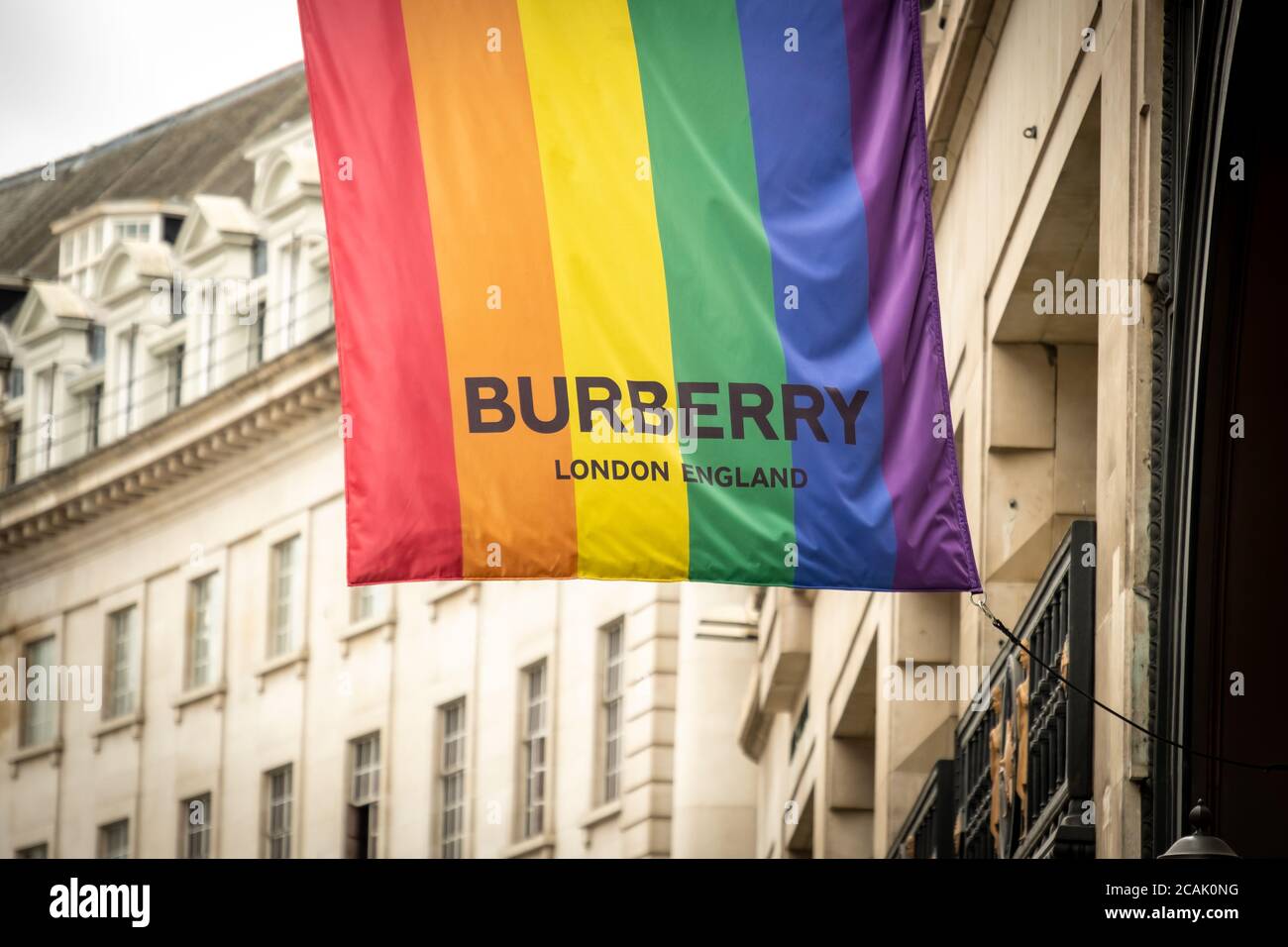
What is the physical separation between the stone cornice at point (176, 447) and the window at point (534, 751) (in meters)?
8.70

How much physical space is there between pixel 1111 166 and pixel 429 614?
45455 mm

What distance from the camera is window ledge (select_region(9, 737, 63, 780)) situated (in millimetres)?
69812

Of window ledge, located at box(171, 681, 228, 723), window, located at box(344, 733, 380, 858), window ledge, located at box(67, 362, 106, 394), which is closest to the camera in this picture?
window, located at box(344, 733, 380, 858)

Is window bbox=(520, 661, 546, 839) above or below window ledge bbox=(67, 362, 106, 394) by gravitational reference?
below

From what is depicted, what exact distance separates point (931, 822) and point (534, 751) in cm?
3589

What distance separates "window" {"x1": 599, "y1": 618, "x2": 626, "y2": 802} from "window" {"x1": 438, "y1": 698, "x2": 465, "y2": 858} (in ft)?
15.7

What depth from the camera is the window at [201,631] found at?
64.8 meters

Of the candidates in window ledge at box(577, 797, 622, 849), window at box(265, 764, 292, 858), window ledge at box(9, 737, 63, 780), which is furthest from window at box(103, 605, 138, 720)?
window ledge at box(577, 797, 622, 849)

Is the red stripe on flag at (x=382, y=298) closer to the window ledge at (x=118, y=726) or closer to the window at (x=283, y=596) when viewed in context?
the window at (x=283, y=596)

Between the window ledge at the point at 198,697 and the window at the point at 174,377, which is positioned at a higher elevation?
the window at the point at 174,377

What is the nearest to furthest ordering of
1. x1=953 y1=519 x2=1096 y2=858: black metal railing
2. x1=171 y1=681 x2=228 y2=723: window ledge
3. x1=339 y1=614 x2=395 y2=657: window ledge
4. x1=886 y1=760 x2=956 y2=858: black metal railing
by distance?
x1=953 y1=519 x2=1096 y2=858: black metal railing → x1=886 y1=760 x2=956 y2=858: black metal railing → x1=339 y1=614 x2=395 y2=657: window ledge → x1=171 y1=681 x2=228 y2=723: window ledge

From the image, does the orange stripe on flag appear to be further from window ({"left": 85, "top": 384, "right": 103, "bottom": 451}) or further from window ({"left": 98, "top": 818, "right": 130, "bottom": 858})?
window ({"left": 85, "top": 384, "right": 103, "bottom": 451})

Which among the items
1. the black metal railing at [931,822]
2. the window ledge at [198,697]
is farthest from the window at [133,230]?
the black metal railing at [931,822]
